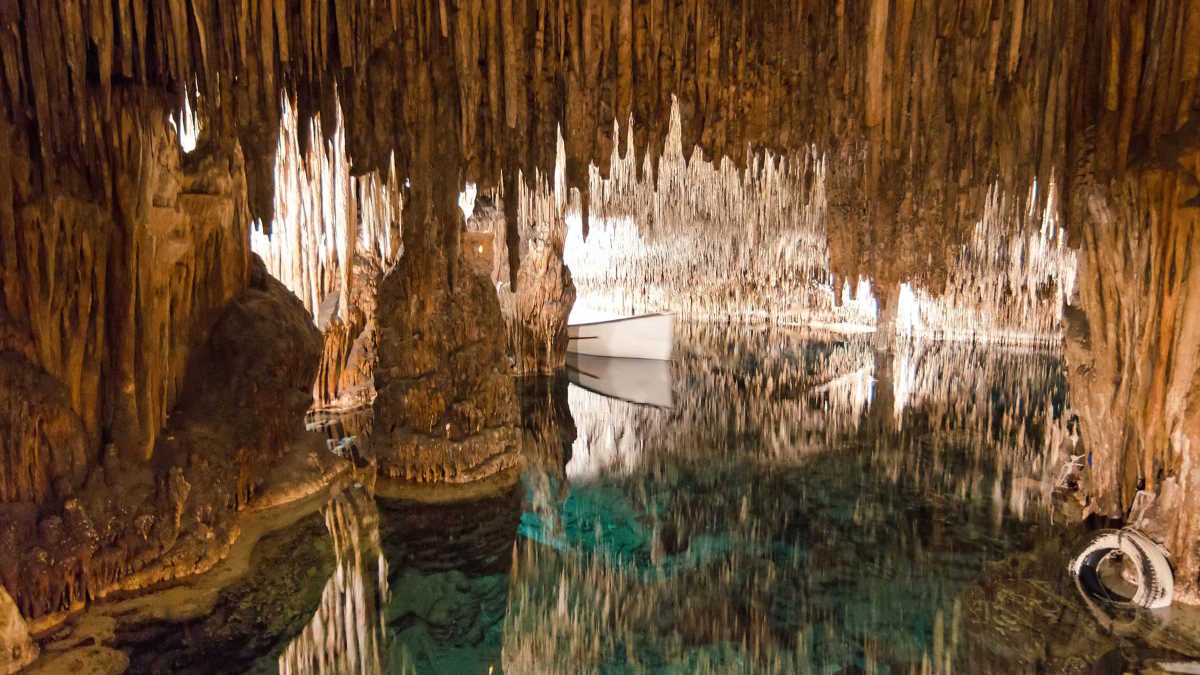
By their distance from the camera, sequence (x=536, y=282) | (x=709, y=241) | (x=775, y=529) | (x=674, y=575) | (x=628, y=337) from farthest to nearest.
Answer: (x=709, y=241), (x=628, y=337), (x=536, y=282), (x=775, y=529), (x=674, y=575)

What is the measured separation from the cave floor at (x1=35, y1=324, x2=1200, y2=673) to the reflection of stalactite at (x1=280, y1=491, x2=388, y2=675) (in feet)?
0.05

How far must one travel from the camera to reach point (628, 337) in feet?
53.2

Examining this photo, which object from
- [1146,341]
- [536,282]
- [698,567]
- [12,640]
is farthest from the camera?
[536,282]

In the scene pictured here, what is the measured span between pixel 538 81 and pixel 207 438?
3894mm

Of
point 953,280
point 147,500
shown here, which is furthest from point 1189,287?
point 953,280

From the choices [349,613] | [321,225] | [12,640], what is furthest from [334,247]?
[12,640]

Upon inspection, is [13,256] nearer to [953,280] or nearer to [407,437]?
[407,437]

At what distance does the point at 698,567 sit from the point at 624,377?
28.3ft

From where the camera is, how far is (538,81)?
5945mm

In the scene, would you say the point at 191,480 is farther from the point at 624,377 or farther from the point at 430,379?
the point at 624,377

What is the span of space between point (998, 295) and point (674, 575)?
1777cm

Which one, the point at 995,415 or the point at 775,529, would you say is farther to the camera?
the point at 995,415

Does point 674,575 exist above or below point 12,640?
below

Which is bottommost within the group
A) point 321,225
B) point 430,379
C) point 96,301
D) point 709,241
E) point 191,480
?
point 191,480
